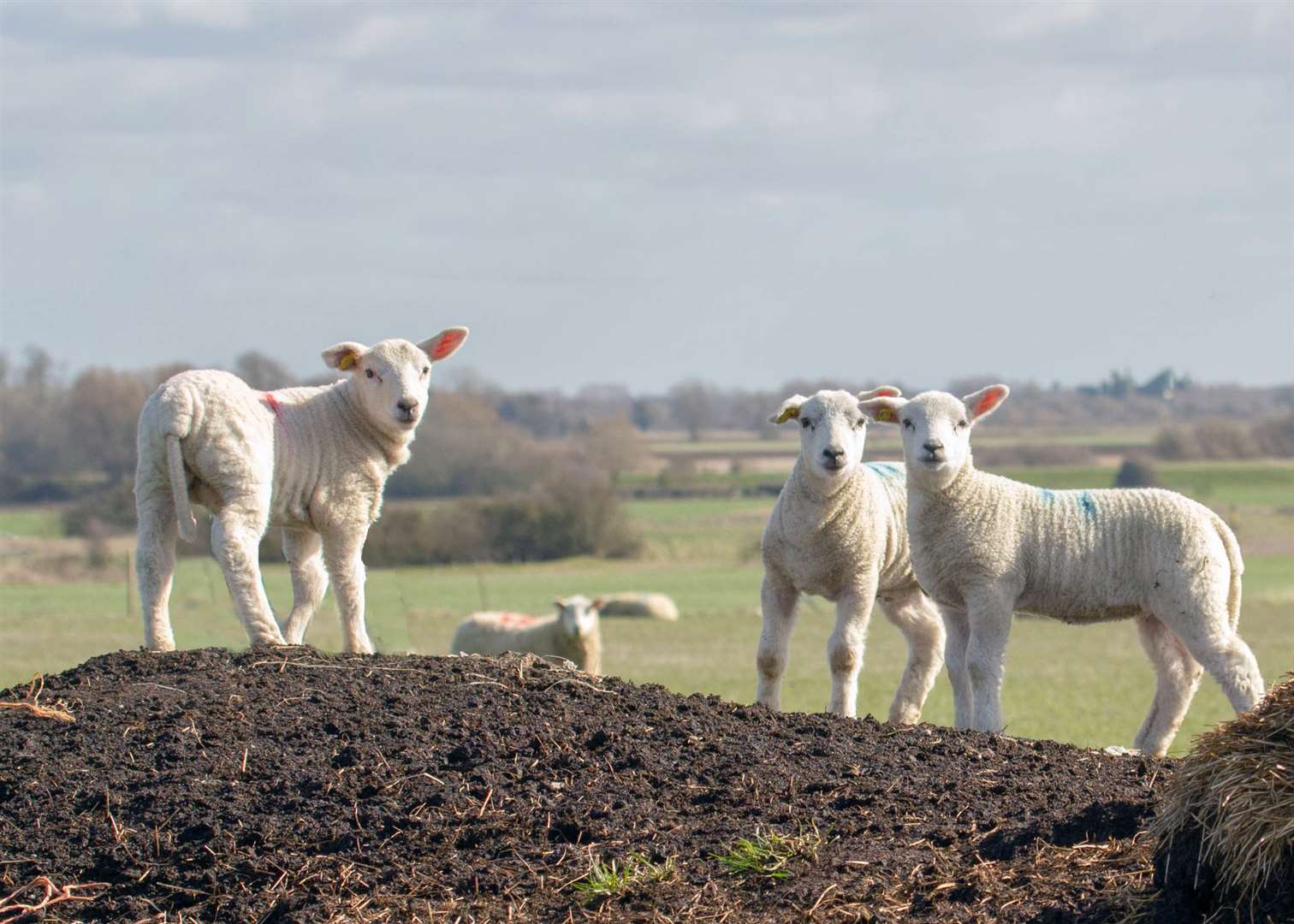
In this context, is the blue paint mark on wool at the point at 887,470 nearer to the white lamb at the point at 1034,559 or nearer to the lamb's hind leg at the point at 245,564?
the white lamb at the point at 1034,559

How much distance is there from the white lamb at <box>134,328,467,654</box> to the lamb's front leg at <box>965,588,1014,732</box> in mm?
3527

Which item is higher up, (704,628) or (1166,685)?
(1166,685)

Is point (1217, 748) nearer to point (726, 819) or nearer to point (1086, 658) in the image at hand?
point (726, 819)

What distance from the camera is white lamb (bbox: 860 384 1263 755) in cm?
873

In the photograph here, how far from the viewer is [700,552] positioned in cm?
6259

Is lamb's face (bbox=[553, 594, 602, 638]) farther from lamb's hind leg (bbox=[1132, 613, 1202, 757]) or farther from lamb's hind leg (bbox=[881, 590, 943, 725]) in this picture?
lamb's hind leg (bbox=[1132, 613, 1202, 757])

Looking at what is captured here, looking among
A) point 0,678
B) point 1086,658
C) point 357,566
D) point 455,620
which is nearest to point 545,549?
point 455,620

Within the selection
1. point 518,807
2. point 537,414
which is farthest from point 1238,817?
point 537,414

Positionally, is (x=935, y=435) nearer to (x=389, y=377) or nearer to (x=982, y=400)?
(x=982, y=400)

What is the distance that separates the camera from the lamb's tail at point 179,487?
9211mm

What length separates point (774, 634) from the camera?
30.2 feet

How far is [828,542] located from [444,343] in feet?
9.64

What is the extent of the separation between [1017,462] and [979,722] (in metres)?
78.6

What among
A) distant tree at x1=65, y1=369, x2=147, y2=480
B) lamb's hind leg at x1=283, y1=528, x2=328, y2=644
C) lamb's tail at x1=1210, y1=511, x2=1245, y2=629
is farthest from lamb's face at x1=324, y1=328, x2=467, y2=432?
distant tree at x1=65, y1=369, x2=147, y2=480
